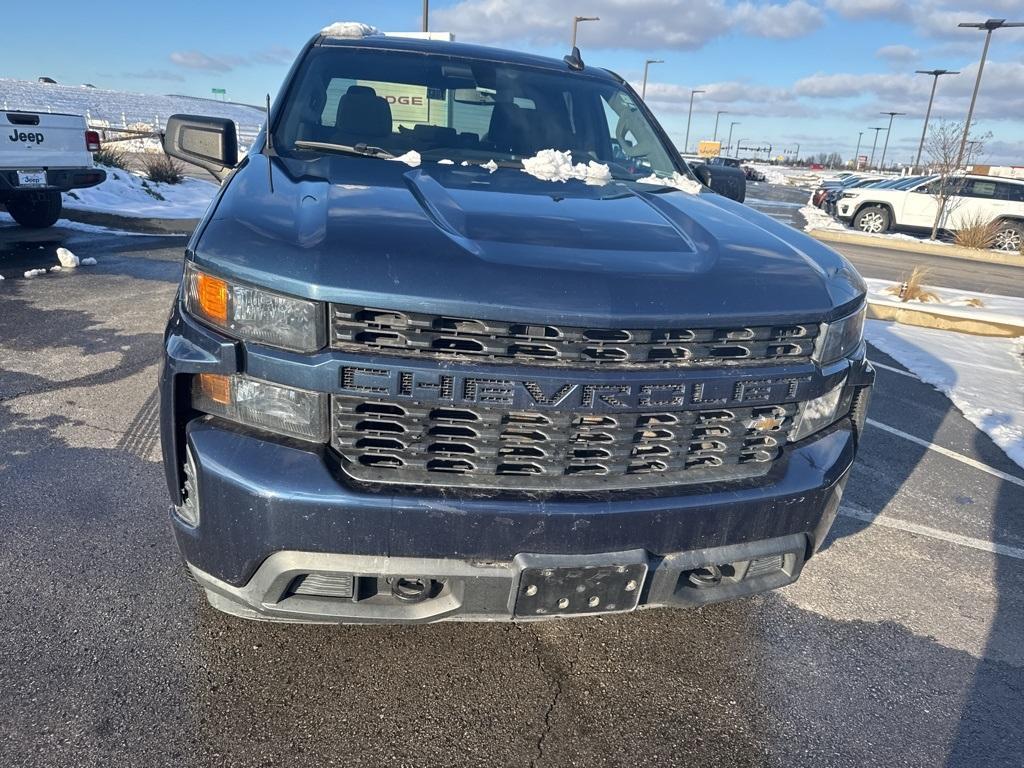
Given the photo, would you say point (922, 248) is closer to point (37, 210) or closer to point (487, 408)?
point (37, 210)

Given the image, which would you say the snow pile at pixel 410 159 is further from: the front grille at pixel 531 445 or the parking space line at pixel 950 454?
the parking space line at pixel 950 454

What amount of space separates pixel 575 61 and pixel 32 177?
709 centimetres

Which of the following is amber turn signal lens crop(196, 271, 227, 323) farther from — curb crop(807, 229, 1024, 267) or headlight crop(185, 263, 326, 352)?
curb crop(807, 229, 1024, 267)

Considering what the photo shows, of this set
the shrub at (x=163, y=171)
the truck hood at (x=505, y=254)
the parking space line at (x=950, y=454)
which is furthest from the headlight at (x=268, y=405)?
the shrub at (x=163, y=171)

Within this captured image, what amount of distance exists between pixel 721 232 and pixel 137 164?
16.1 metres

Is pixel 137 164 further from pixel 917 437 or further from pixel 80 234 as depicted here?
pixel 917 437

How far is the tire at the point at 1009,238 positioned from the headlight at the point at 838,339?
1894cm

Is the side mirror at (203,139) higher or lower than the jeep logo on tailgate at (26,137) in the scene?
higher

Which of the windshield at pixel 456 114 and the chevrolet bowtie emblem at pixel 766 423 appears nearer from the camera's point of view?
the chevrolet bowtie emblem at pixel 766 423

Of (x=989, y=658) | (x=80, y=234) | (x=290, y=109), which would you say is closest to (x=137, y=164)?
(x=80, y=234)

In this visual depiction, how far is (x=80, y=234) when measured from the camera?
9.77 metres

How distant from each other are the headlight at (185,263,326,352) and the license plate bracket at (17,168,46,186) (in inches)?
313

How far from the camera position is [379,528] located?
70.7 inches

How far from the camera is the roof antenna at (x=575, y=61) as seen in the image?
3.98 metres
